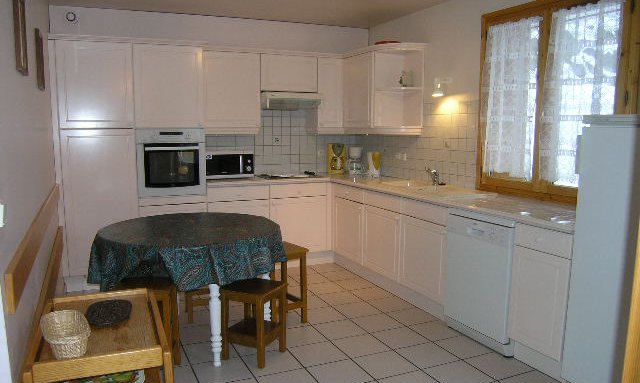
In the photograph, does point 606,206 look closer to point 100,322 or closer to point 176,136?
point 100,322

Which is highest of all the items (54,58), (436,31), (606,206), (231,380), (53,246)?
(436,31)

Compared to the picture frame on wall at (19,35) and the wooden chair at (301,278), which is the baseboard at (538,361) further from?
the picture frame on wall at (19,35)

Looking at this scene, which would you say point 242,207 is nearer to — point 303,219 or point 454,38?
point 303,219

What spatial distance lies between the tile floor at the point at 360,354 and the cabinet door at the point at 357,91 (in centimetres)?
197

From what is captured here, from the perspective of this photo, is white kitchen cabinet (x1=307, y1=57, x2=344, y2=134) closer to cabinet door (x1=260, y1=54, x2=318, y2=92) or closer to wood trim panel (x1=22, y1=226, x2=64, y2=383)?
cabinet door (x1=260, y1=54, x2=318, y2=92)

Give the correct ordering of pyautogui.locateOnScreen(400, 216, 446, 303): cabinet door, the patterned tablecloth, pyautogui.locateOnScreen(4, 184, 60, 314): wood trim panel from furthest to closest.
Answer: pyautogui.locateOnScreen(400, 216, 446, 303): cabinet door
the patterned tablecloth
pyautogui.locateOnScreen(4, 184, 60, 314): wood trim panel

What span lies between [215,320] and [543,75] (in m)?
2.81

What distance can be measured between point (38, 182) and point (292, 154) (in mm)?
3169

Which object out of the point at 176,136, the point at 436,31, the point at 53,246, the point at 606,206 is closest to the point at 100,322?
the point at 53,246

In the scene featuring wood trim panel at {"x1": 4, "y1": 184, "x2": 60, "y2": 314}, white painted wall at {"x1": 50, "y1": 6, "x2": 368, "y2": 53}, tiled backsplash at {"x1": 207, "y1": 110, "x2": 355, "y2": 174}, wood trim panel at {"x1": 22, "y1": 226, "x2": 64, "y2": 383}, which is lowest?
wood trim panel at {"x1": 22, "y1": 226, "x2": 64, "y2": 383}

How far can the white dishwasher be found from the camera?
312cm

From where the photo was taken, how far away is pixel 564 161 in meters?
3.40

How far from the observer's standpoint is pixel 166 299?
2834 mm

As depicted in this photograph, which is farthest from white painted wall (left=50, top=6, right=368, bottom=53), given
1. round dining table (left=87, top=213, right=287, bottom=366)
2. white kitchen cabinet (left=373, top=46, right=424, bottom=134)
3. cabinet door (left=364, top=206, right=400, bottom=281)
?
round dining table (left=87, top=213, right=287, bottom=366)
